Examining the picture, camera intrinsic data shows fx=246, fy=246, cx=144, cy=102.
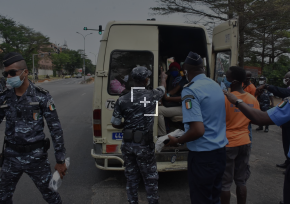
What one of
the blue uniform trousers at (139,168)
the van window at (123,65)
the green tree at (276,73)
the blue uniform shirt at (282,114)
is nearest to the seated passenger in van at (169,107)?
the van window at (123,65)

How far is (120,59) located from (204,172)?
2.20 meters

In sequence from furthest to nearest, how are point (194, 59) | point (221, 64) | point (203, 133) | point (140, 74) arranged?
1. point (221, 64)
2. point (140, 74)
3. point (194, 59)
4. point (203, 133)

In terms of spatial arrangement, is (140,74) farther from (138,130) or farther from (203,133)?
(203,133)

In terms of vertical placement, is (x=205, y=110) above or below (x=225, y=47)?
below

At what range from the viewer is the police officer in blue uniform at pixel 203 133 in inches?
88.0

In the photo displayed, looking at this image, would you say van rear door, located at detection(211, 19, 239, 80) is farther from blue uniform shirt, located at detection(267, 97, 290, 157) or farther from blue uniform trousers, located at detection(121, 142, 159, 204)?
blue uniform trousers, located at detection(121, 142, 159, 204)

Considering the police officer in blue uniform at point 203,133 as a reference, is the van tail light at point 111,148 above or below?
below

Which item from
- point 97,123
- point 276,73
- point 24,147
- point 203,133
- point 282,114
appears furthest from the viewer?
point 276,73

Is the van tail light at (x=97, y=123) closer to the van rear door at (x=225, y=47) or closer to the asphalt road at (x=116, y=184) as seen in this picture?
the asphalt road at (x=116, y=184)

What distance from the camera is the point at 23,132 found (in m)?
2.55

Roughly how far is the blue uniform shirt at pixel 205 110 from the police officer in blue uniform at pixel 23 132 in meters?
1.45

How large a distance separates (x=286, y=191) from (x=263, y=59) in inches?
983

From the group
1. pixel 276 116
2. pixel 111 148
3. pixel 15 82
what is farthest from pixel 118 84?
pixel 276 116

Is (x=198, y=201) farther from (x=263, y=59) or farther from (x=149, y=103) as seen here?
(x=263, y=59)
